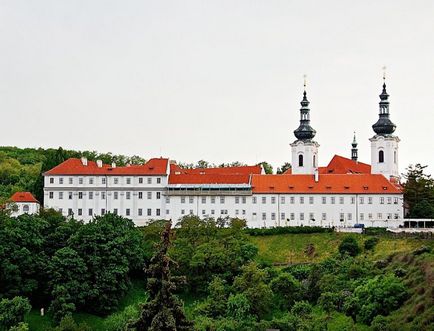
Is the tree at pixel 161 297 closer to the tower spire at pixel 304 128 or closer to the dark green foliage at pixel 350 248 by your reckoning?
the dark green foliage at pixel 350 248

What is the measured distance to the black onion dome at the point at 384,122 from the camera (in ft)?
269

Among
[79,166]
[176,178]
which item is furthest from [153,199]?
[79,166]

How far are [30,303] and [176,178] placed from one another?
83.4 ft

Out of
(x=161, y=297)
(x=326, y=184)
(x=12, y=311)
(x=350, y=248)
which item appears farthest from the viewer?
(x=326, y=184)

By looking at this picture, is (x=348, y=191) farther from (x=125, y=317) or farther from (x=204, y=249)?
(x=125, y=317)

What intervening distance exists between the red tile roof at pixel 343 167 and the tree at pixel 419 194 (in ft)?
37.3

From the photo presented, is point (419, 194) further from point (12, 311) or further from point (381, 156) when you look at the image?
point (12, 311)

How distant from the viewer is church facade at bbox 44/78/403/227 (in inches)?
3019

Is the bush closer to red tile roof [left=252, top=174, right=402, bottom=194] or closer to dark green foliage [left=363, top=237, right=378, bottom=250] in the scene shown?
dark green foliage [left=363, top=237, right=378, bottom=250]

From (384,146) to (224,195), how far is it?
17.7 m

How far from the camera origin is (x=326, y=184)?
255 feet

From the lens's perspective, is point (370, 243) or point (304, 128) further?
point (304, 128)

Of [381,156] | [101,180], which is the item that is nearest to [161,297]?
[101,180]

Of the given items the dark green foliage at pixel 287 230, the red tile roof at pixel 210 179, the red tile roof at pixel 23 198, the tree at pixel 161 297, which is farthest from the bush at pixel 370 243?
the tree at pixel 161 297
